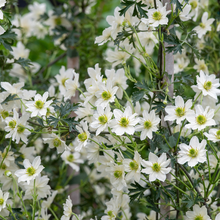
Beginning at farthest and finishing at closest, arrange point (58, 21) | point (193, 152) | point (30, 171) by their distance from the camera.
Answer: point (58, 21)
point (30, 171)
point (193, 152)

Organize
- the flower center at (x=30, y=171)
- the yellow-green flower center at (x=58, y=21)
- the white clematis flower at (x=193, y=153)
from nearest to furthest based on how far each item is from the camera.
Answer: the white clematis flower at (x=193, y=153)
the flower center at (x=30, y=171)
the yellow-green flower center at (x=58, y=21)

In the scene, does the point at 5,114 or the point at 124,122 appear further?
the point at 5,114

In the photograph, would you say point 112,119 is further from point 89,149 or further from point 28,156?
Answer: point 28,156

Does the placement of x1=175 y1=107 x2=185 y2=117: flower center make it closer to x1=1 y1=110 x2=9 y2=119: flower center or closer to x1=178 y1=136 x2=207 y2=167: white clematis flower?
x1=178 y1=136 x2=207 y2=167: white clematis flower

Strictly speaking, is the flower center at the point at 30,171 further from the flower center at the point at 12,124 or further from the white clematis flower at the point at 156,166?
the white clematis flower at the point at 156,166

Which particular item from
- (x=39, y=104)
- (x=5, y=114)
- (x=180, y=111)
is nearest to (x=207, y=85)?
(x=180, y=111)

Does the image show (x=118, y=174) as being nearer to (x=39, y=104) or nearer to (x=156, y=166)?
(x=156, y=166)

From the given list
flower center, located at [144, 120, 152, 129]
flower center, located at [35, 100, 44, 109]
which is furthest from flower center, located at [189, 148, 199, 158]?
flower center, located at [35, 100, 44, 109]

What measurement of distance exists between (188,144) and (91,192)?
2.59ft

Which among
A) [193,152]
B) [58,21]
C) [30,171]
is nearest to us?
[193,152]

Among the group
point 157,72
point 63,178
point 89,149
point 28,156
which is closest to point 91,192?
point 63,178

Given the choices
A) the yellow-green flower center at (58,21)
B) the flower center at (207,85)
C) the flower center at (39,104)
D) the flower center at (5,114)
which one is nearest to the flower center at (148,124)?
the flower center at (207,85)

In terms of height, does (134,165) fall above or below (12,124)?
below

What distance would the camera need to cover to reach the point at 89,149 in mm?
810
